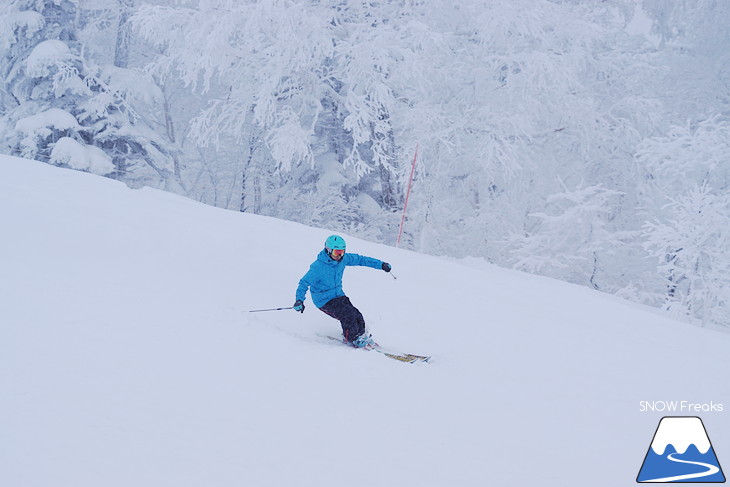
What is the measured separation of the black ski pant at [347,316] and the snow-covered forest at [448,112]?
6965mm

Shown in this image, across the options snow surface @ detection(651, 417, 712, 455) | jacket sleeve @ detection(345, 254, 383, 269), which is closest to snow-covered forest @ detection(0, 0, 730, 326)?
jacket sleeve @ detection(345, 254, 383, 269)

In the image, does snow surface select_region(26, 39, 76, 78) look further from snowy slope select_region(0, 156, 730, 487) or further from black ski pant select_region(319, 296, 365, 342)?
black ski pant select_region(319, 296, 365, 342)

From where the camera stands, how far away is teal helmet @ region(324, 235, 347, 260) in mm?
6172

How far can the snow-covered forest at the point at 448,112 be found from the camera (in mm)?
12945

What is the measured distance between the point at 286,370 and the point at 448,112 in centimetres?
1105

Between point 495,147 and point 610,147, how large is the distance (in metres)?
4.63

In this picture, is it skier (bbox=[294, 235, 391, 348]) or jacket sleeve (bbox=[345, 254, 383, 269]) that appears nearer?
skier (bbox=[294, 235, 391, 348])

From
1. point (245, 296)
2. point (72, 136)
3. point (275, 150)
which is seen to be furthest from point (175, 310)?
point (72, 136)

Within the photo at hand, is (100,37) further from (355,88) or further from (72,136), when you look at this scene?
(355,88)

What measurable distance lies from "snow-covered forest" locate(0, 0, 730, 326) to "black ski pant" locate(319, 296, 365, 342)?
697 centimetres

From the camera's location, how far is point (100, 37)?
1988 centimetres

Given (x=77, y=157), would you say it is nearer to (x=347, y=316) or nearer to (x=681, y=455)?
(x=347, y=316)

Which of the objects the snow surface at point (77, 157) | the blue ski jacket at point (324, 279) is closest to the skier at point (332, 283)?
the blue ski jacket at point (324, 279)

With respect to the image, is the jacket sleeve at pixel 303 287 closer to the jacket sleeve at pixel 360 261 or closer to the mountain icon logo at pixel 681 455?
the jacket sleeve at pixel 360 261
